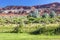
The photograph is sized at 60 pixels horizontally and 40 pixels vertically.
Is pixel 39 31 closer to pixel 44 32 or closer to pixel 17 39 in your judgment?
pixel 44 32

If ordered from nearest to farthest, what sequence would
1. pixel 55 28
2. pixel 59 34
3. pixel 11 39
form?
1. pixel 11 39
2. pixel 59 34
3. pixel 55 28

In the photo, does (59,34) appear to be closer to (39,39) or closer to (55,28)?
(55,28)

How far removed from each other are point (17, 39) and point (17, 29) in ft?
27.1

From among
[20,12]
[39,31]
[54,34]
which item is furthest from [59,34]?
[20,12]

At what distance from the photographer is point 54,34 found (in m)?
30.5

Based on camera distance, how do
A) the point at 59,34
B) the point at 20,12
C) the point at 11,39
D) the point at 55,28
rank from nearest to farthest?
the point at 11,39 → the point at 59,34 → the point at 55,28 → the point at 20,12

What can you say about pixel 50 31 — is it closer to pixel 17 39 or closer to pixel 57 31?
pixel 57 31

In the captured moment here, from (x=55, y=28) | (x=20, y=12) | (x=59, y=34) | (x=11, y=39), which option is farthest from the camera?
(x=20, y=12)

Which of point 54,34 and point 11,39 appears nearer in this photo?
point 11,39

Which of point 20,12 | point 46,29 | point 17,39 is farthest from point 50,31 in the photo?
point 20,12

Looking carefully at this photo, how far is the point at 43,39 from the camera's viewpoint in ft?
82.8

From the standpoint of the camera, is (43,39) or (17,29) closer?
(43,39)

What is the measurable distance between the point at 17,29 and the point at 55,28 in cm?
576

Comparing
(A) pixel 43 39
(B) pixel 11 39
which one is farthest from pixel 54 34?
(B) pixel 11 39
